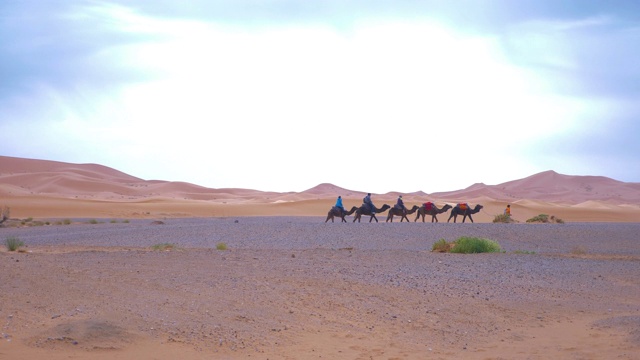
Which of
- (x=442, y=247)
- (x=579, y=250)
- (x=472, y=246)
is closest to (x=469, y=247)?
(x=472, y=246)

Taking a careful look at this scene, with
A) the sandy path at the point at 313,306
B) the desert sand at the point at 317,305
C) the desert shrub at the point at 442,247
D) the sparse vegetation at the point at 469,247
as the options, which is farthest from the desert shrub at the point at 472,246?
the sandy path at the point at 313,306

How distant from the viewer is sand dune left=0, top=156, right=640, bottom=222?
71488mm

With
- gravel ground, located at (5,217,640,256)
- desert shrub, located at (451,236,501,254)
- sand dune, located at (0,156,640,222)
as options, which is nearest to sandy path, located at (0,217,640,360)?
desert shrub, located at (451,236,501,254)

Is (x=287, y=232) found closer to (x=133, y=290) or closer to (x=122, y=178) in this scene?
(x=133, y=290)

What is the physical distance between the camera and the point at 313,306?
1352 centimetres

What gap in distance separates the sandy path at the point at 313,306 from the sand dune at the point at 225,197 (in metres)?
45.2

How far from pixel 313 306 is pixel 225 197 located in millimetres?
111183

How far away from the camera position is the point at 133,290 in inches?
541

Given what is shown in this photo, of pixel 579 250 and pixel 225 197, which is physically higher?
pixel 225 197

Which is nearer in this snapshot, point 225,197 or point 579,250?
point 579,250

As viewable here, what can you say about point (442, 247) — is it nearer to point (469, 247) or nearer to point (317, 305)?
point (469, 247)

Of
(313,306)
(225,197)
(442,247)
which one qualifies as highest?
(225,197)

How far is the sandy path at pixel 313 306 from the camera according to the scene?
436 inches

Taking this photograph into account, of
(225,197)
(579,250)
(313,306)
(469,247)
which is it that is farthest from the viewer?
(225,197)
